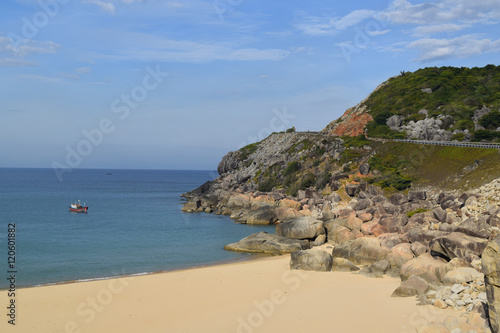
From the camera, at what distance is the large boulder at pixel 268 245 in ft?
118

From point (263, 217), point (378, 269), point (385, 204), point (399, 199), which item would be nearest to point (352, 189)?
point (399, 199)

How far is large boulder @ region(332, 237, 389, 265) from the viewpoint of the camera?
89.8ft

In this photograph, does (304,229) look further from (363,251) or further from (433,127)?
(433,127)

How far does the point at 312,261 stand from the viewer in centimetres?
2694

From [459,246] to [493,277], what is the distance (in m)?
10.3

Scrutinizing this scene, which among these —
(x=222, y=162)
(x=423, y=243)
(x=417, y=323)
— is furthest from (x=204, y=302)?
(x=222, y=162)

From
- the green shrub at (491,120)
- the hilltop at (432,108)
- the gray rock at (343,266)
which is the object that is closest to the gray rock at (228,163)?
the hilltop at (432,108)

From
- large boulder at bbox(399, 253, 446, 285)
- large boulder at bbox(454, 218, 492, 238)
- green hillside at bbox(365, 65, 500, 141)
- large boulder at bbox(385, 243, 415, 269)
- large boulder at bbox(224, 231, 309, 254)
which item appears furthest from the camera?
green hillside at bbox(365, 65, 500, 141)

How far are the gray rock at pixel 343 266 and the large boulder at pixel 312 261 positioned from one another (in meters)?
0.32

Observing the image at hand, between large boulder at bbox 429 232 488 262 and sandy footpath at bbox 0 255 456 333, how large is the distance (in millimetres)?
3142

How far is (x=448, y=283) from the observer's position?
18984 millimetres

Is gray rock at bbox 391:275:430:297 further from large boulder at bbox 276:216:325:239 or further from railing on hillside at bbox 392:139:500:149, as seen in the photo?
railing on hillside at bbox 392:139:500:149

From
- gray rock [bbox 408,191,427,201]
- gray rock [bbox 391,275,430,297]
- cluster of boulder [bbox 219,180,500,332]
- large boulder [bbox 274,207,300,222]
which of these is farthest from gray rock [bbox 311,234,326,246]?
gray rock [bbox 391,275,430,297]

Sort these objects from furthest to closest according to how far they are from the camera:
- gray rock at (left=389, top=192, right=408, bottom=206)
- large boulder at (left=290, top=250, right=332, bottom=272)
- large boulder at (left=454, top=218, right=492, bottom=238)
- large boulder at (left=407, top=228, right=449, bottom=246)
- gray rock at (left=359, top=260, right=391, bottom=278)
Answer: gray rock at (left=389, top=192, right=408, bottom=206) → large boulder at (left=290, top=250, right=332, bottom=272) → large boulder at (left=407, top=228, right=449, bottom=246) → gray rock at (left=359, top=260, right=391, bottom=278) → large boulder at (left=454, top=218, right=492, bottom=238)
